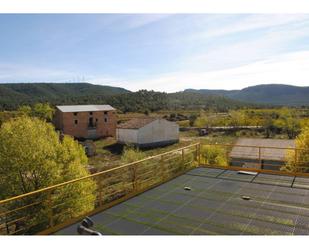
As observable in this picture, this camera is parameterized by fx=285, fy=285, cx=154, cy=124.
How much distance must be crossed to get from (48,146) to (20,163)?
156 cm

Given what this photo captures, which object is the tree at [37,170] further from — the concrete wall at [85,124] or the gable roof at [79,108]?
the gable roof at [79,108]

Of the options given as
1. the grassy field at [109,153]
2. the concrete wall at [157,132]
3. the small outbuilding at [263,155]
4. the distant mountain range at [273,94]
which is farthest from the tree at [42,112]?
the distant mountain range at [273,94]

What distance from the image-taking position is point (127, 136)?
1465 inches

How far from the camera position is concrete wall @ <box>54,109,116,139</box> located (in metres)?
40.0

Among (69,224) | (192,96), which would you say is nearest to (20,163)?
(69,224)

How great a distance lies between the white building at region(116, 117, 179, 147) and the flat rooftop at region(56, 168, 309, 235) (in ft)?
90.8

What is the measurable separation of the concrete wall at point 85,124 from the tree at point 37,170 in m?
24.6

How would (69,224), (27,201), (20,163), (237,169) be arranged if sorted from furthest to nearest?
1. (20,163)
2. (27,201)
3. (237,169)
4. (69,224)

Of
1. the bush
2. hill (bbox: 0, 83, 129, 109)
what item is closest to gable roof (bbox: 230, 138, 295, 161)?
the bush

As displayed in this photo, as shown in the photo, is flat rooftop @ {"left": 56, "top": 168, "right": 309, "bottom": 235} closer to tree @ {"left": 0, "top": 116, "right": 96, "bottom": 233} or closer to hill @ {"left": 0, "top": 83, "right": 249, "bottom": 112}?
tree @ {"left": 0, "top": 116, "right": 96, "bottom": 233}

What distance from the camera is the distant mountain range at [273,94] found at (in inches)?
5001

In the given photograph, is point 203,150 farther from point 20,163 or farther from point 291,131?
point 291,131
